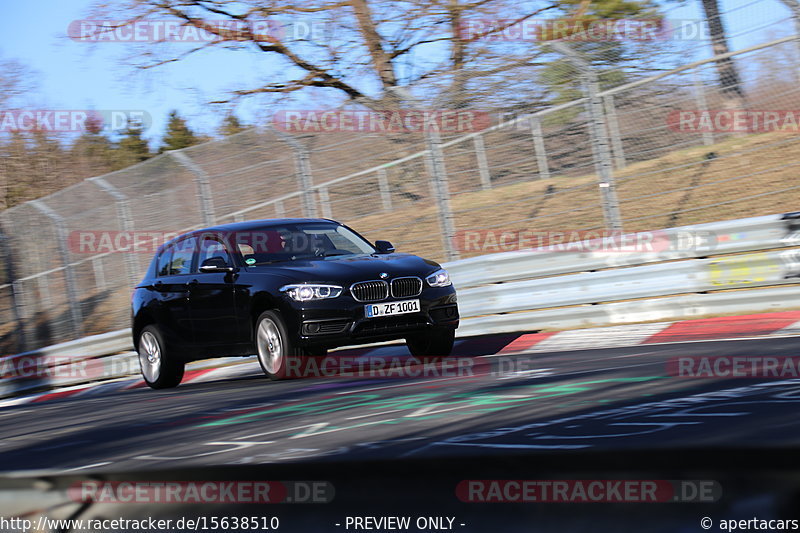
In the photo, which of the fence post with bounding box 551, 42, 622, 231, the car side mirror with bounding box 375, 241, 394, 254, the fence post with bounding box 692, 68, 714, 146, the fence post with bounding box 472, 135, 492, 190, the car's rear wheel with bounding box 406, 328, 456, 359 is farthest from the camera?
the fence post with bounding box 472, 135, 492, 190

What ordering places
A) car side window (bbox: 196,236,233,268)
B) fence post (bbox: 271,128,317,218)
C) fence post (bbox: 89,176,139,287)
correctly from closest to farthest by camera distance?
car side window (bbox: 196,236,233,268) < fence post (bbox: 271,128,317,218) < fence post (bbox: 89,176,139,287)

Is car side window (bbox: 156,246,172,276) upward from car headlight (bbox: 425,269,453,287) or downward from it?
upward

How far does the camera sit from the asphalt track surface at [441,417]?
434 cm

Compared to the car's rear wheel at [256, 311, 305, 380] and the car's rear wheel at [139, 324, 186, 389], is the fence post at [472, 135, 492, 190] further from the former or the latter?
the car's rear wheel at [139, 324, 186, 389]

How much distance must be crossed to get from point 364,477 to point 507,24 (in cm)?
1919

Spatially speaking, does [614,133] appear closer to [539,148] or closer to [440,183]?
[539,148]

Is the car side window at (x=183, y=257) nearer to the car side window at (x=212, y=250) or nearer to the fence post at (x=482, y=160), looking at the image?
the car side window at (x=212, y=250)

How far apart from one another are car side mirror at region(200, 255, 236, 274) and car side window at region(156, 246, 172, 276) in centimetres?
118

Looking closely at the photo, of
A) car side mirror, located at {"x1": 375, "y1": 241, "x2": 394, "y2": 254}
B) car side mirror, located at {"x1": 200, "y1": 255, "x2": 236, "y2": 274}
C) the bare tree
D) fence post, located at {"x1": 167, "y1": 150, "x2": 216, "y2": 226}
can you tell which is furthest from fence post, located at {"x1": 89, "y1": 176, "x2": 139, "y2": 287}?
the bare tree

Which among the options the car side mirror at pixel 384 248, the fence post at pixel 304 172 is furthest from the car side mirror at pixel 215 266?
the fence post at pixel 304 172

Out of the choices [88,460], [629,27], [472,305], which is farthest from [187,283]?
[629,27]

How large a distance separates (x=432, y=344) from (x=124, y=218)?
734 cm

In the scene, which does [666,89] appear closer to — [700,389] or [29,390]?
[700,389]

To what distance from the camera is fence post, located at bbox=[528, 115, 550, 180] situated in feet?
39.0
